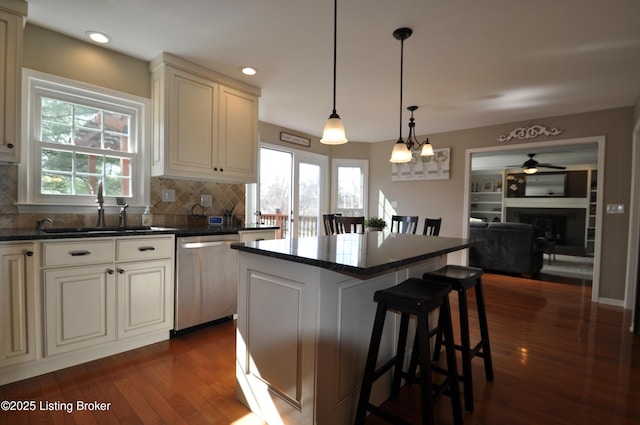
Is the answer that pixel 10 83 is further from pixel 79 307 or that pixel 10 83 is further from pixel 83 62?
pixel 79 307

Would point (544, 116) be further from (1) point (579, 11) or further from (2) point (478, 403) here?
(2) point (478, 403)

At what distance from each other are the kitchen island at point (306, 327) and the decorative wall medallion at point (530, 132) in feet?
12.1

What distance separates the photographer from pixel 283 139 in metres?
4.92

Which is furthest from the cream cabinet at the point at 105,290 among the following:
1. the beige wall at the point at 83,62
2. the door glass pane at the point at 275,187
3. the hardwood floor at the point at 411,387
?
the door glass pane at the point at 275,187

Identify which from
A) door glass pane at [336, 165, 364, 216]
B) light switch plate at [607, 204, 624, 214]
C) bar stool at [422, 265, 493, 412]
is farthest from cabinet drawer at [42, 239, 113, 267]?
light switch plate at [607, 204, 624, 214]

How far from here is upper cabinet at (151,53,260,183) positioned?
274cm

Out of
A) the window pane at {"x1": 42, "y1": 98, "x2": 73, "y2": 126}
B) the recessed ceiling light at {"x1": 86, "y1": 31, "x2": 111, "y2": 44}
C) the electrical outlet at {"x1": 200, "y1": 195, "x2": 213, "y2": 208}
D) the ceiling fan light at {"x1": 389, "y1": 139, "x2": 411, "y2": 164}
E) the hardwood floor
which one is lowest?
the hardwood floor

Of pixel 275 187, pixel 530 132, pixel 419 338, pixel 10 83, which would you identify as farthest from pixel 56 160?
pixel 530 132

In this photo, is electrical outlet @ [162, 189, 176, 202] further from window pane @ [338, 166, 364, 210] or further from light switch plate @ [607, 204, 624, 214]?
light switch plate @ [607, 204, 624, 214]

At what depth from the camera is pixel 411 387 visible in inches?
Result: 78.0

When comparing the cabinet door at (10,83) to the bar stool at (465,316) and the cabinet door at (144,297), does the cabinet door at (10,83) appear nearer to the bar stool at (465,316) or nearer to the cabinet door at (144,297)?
the cabinet door at (144,297)

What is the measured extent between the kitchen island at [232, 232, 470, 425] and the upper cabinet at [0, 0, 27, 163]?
179 centimetres

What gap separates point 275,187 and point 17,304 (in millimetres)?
3361

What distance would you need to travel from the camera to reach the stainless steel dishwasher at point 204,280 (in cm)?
257
